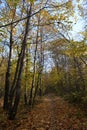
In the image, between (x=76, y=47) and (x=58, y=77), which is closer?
(x=76, y=47)

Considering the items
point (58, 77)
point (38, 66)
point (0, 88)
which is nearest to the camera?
point (38, 66)

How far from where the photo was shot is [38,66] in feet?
70.4

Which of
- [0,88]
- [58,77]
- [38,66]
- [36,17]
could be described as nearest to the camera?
[36,17]

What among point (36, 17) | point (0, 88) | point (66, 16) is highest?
point (36, 17)

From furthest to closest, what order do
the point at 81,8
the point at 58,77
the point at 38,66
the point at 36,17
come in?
1. the point at 58,77
2. the point at 38,66
3. the point at 36,17
4. the point at 81,8

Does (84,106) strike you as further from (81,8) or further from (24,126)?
(81,8)

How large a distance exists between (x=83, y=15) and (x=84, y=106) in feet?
22.2

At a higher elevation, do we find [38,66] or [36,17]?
[36,17]

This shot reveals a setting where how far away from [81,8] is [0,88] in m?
30.8

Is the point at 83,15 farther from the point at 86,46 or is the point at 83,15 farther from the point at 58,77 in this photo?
the point at 58,77

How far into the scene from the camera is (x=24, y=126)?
8.34m

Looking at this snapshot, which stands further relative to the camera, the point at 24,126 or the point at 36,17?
the point at 36,17

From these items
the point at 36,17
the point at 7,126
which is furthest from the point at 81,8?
the point at 7,126

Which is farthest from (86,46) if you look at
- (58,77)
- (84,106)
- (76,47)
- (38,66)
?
(58,77)
